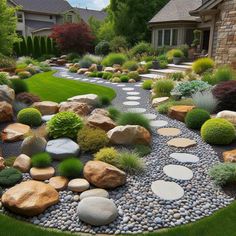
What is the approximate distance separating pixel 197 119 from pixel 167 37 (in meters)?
16.7

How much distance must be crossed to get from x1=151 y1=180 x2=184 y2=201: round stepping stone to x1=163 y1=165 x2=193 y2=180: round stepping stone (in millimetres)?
229

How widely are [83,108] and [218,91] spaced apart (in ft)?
11.2

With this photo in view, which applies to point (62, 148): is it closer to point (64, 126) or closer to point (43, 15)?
point (64, 126)

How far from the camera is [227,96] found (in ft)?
22.3

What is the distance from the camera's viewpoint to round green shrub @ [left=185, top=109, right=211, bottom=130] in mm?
6191

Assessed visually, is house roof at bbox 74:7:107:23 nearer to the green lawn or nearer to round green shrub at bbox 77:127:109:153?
round green shrub at bbox 77:127:109:153

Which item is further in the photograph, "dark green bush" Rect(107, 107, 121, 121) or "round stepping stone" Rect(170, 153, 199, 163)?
"dark green bush" Rect(107, 107, 121, 121)

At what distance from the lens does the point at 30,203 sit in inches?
140

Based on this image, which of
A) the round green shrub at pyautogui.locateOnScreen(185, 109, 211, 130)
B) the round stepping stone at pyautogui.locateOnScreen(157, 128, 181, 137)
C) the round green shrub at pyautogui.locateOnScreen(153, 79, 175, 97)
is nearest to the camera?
the round stepping stone at pyautogui.locateOnScreen(157, 128, 181, 137)

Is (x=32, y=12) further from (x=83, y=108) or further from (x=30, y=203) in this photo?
(x=30, y=203)

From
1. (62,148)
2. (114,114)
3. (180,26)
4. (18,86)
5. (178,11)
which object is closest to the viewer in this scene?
(62,148)

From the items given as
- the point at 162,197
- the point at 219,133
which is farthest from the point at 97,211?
the point at 219,133

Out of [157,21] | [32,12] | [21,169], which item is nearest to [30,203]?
[21,169]

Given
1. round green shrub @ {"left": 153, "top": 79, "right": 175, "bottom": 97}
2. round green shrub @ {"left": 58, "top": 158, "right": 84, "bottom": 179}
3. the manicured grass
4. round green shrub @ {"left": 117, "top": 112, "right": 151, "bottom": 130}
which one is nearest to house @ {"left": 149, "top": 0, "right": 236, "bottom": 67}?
round green shrub @ {"left": 153, "top": 79, "right": 175, "bottom": 97}
